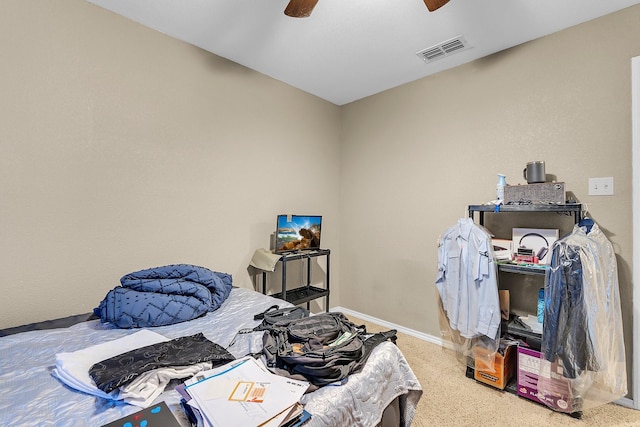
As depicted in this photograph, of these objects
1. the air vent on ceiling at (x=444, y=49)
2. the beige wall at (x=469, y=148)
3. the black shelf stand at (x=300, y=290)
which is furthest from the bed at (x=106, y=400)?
the air vent on ceiling at (x=444, y=49)

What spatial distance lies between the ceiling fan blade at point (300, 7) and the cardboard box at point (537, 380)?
8.39ft

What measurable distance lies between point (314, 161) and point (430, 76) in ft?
4.87

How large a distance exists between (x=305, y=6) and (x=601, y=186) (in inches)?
89.4

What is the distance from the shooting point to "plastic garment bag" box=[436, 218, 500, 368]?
6.72ft

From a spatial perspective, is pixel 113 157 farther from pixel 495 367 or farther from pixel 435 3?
pixel 495 367

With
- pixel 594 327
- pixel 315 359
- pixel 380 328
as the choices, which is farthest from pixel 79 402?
pixel 380 328

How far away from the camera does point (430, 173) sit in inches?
113

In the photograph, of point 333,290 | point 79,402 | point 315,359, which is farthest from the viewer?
point 333,290

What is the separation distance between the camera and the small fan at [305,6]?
60.2 inches

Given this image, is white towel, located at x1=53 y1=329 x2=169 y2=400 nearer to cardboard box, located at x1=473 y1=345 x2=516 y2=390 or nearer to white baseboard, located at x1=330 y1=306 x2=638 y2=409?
cardboard box, located at x1=473 y1=345 x2=516 y2=390

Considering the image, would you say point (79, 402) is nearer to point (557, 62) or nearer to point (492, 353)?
point (492, 353)

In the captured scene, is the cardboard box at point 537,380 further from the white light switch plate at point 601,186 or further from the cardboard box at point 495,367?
the white light switch plate at point 601,186

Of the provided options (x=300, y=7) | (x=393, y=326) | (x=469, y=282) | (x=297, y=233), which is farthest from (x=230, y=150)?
(x=393, y=326)

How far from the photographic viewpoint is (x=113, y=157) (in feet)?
6.56
